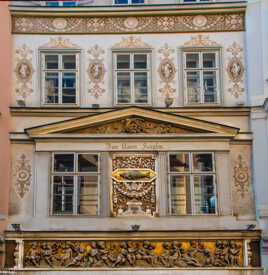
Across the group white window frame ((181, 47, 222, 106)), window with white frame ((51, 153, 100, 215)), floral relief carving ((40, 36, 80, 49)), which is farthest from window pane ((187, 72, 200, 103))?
floral relief carving ((40, 36, 80, 49))

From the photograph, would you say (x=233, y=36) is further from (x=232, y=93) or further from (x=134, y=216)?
(x=134, y=216)

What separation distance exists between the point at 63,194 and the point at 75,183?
1.43 ft

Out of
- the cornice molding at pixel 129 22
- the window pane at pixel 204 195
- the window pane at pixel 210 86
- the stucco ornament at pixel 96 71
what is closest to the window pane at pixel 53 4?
the cornice molding at pixel 129 22

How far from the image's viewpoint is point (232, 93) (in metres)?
15.5

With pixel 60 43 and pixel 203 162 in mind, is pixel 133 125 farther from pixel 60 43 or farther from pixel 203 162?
pixel 60 43

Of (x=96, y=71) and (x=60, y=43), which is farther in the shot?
(x=60, y=43)

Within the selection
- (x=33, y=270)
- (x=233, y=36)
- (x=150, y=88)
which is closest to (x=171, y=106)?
(x=150, y=88)

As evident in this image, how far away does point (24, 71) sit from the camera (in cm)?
1574

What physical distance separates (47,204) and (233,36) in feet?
23.4

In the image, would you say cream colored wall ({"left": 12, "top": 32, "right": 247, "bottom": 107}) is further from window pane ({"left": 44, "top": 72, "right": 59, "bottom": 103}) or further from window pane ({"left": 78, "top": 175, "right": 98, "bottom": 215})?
window pane ({"left": 78, "top": 175, "right": 98, "bottom": 215})

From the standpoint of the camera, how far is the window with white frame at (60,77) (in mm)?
15648

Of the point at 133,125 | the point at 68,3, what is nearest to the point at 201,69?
the point at 133,125

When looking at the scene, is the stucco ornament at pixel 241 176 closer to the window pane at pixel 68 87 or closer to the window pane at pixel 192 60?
the window pane at pixel 192 60

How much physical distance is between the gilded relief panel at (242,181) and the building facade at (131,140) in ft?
0.09
